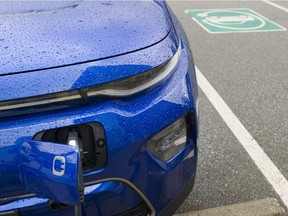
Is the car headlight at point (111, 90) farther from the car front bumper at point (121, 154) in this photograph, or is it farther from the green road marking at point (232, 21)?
the green road marking at point (232, 21)

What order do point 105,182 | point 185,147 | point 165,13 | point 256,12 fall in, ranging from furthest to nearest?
point 256,12
point 165,13
point 185,147
point 105,182

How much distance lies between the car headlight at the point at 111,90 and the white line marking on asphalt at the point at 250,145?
4.28 ft

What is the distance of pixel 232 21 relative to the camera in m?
5.88

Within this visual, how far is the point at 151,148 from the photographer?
1492mm

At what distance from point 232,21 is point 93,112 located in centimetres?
505

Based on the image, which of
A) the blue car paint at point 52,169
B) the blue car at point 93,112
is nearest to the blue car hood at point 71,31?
the blue car at point 93,112

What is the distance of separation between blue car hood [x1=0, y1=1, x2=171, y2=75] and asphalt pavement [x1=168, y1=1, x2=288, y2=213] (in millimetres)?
1222

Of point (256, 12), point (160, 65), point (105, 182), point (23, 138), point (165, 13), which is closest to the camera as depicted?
point (23, 138)

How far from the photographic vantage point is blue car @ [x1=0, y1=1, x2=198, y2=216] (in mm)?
1271

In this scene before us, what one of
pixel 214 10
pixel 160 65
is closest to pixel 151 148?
Answer: pixel 160 65

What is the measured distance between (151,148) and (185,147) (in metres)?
0.24

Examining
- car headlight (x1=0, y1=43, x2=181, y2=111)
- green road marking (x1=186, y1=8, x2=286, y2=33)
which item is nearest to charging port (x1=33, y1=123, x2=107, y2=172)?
car headlight (x1=0, y1=43, x2=181, y2=111)

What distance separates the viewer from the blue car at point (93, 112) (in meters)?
1.27

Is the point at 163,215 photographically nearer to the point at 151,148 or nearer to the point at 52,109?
the point at 151,148
